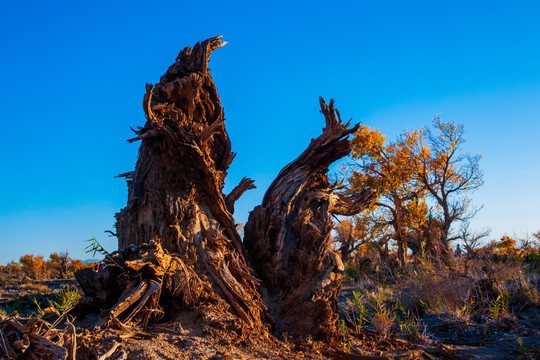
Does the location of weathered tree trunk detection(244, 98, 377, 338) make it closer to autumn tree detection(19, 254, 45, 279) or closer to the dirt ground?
the dirt ground

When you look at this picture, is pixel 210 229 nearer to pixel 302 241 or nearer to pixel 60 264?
pixel 302 241

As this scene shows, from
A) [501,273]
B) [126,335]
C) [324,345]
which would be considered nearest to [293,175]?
[324,345]

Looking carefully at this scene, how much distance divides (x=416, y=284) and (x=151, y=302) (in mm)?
5881

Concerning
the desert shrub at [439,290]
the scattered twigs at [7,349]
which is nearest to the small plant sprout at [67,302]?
the scattered twigs at [7,349]

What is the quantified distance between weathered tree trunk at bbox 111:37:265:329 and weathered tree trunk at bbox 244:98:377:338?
0.32m

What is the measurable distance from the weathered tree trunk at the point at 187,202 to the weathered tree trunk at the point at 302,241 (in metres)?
0.32

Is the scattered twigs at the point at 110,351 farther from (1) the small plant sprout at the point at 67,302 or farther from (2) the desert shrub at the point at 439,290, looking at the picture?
(2) the desert shrub at the point at 439,290

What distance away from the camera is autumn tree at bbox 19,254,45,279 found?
1983 centimetres

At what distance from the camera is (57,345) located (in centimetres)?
250

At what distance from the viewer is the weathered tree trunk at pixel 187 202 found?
454cm

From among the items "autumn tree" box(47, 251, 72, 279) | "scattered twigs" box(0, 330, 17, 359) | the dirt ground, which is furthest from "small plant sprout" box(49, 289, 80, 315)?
"autumn tree" box(47, 251, 72, 279)

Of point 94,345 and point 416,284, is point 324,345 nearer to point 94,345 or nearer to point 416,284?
point 94,345

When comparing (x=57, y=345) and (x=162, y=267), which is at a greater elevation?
(x=162, y=267)

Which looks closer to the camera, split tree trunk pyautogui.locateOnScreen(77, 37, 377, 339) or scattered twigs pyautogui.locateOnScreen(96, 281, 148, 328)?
scattered twigs pyautogui.locateOnScreen(96, 281, 148, 328)
